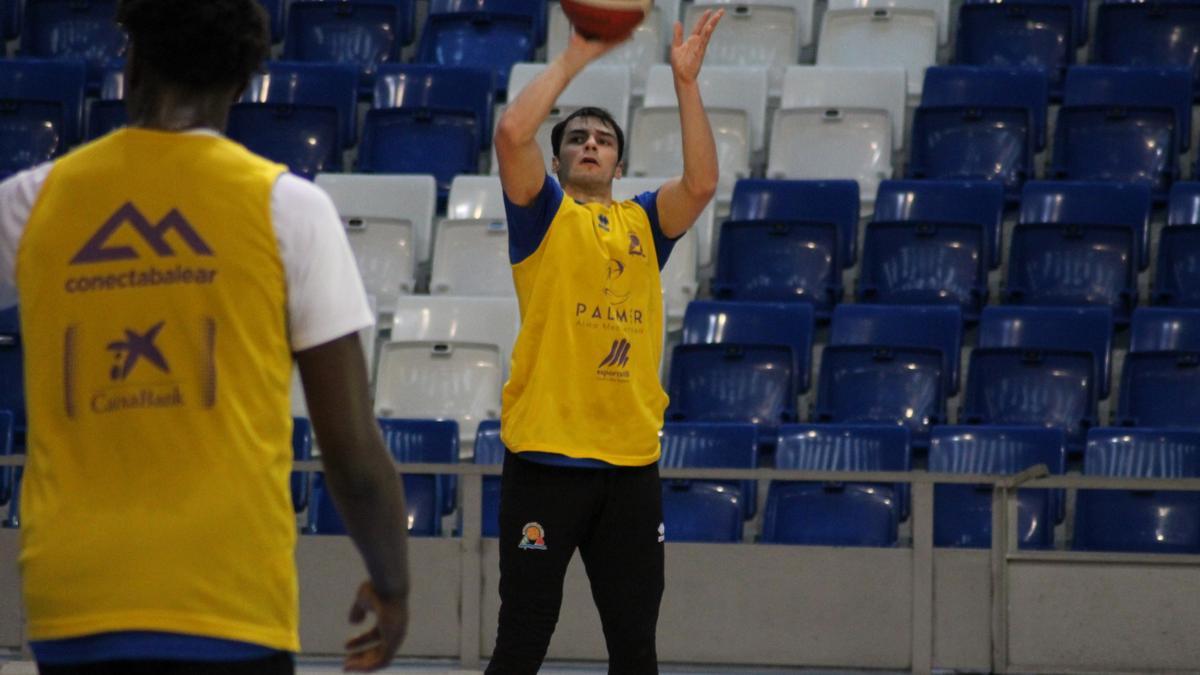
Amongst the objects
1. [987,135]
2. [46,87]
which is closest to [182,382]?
[987,135]

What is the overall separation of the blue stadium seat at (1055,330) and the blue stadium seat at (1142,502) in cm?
78

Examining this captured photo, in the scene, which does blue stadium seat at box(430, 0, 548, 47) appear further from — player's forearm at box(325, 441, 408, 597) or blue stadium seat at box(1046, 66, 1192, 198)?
player's forearm at box(325, 441, 408, 597)

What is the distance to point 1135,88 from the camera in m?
8.99

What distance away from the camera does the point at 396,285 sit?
8.53 metres

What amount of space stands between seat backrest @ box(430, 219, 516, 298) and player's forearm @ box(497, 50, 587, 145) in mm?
4774

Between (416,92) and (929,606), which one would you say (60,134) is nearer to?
(416,92)

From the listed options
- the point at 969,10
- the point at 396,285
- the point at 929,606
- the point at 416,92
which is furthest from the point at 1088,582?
the point at 416,92

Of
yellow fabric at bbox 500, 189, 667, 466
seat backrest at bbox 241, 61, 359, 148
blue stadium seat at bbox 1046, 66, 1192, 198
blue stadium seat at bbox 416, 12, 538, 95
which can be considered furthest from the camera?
blue stadium seat at bbox 416, 12, 538, 95

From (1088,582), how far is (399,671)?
2439 millimetres

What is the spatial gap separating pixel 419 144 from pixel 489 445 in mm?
2831

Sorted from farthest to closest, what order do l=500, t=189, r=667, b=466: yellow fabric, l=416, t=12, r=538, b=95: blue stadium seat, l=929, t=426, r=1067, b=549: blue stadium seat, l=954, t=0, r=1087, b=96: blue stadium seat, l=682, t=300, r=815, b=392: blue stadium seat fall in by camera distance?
1. l=416, t=12, r=538, b=95: blue stadium seat
2. l=954, t=0, r=1087, b=96: blue stadium seat
3. l=682, t=300, r=815, b=392: blue stadium seat
4. l=929, t=426, r=1067, b=549: blue stadium seat
5. l=500, t=189, r=667, b=466: yellow fabric

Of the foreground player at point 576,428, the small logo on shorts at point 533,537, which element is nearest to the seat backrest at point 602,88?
the foreground player at point 576,428

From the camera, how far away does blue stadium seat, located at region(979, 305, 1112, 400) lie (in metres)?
7.61

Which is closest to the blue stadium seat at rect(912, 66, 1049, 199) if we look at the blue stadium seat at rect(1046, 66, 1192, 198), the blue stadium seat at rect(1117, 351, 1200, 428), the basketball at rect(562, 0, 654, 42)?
the blue stadium seat at rect(1046, 66, 1192, 198)
